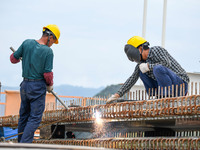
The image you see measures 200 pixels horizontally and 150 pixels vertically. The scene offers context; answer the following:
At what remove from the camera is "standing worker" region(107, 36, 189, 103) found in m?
6.45

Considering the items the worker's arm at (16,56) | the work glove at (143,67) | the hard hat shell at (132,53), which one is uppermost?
the hard hat shell at (132,53)

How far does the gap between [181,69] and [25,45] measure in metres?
2.48

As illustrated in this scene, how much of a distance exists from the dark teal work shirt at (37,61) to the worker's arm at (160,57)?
157 cm

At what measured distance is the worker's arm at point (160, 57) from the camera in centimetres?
673

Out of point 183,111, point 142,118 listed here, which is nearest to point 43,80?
A: point 142,118

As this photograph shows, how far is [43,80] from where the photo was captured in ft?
20.8

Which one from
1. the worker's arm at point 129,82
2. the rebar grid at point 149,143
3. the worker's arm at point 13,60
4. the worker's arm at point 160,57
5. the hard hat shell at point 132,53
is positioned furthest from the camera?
the worker's arm at point 129,82

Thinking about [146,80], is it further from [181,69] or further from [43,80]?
[43,80]

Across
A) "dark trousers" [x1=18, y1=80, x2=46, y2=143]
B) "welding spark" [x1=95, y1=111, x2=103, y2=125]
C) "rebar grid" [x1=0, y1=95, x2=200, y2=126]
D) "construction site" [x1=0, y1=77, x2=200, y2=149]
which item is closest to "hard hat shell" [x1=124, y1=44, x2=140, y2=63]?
"construction site" [x1=0, y1=77, x2=200, y2=149]

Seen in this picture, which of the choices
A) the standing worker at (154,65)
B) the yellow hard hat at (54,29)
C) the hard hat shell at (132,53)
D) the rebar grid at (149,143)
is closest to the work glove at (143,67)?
Answer: the standing worker at (154,65)

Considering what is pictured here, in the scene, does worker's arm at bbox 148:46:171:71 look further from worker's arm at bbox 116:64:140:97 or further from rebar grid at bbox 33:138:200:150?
rebar grid at bbox 33:138:200:150

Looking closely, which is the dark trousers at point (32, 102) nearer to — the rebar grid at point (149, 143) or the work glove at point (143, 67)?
the rebar grid at point (149, 143)

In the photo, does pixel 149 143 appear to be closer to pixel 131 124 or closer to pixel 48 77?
pixel 131 124

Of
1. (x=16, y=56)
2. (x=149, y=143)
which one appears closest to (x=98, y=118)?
(x=149, y=143)
